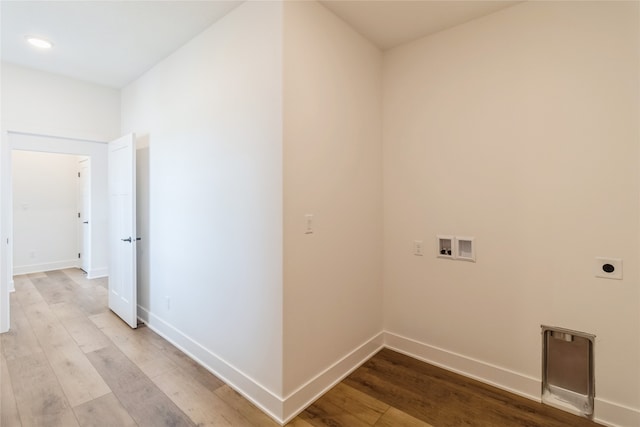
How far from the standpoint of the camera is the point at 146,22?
238cm

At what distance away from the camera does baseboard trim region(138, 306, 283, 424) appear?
1953 mm

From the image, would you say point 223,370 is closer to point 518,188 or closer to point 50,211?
point 518,188

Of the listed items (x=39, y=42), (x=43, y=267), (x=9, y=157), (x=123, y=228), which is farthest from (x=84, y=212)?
(x=39, y=42)

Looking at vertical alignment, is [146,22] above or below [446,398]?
above

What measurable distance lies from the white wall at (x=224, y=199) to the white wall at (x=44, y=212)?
14.5ft

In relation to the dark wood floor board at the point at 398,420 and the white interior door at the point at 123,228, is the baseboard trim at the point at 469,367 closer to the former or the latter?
the dark wood floor board at the point at 398,420

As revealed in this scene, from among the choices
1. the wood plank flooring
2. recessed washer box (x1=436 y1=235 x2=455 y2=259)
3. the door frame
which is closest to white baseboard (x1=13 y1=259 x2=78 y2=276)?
the door frame

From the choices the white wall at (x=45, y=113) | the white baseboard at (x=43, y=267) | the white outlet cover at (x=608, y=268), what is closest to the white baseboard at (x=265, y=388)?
the white outlet cover at (x=608, y=268)

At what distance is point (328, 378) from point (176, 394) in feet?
3.55

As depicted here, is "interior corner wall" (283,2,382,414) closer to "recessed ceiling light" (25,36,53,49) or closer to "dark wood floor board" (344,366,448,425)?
"dark wood floor board" (344,366,448,425)

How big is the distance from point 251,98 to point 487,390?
2679mm

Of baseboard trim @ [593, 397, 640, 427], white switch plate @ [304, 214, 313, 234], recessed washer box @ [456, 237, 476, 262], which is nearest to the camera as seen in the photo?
baseboard trim @ [593, 397, 640, 427]

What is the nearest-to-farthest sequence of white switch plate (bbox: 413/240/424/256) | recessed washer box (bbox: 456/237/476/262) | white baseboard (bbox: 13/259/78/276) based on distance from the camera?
recessed washer box (bbox: 456/237/476/262), white switch plate (bbox: 413/240/424/256), white baseboard (bbox: 13/259/78/276)

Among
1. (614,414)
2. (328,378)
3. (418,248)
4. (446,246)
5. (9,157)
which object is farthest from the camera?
(9,157)
